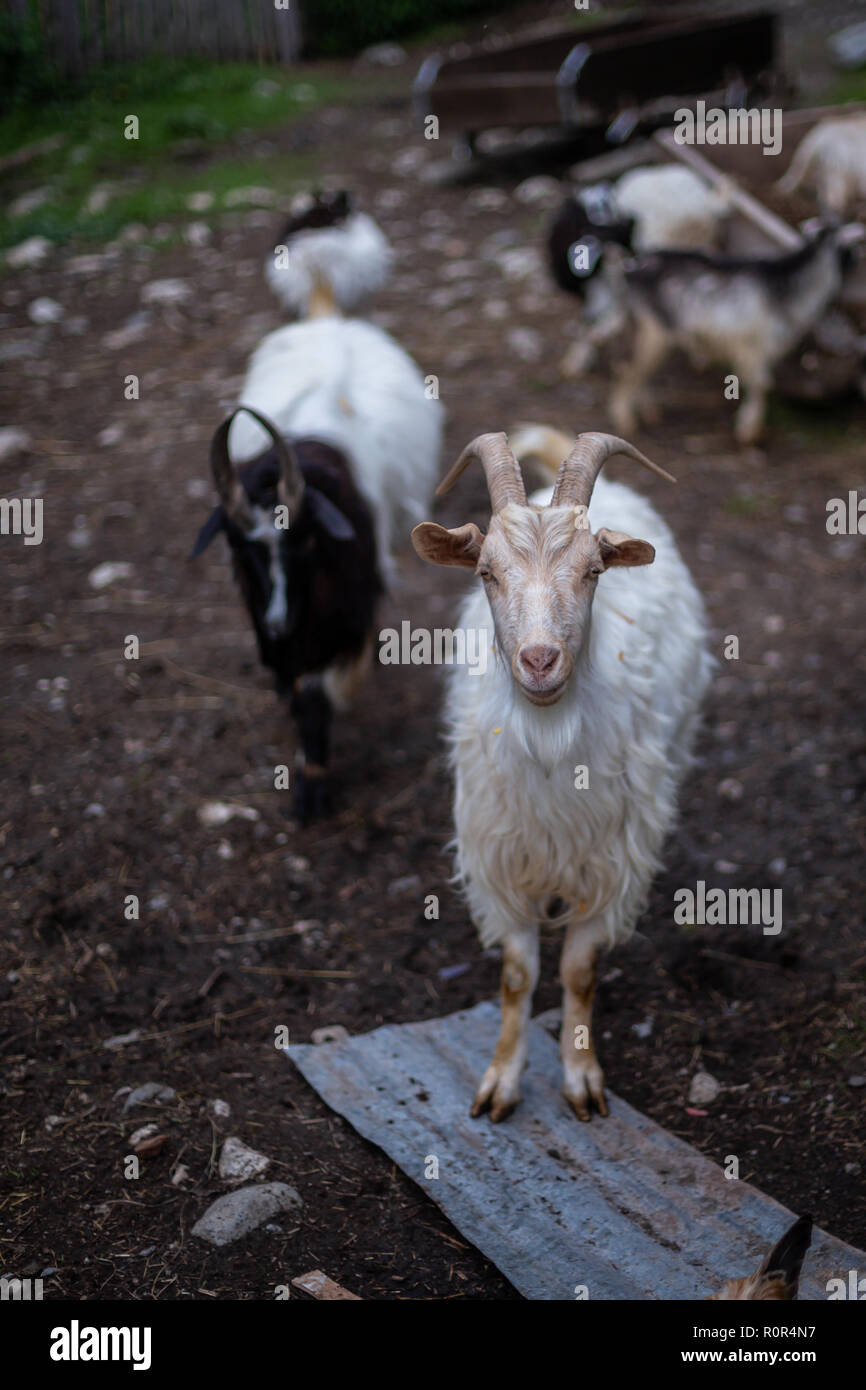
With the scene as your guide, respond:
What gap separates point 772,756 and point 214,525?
2135 mm

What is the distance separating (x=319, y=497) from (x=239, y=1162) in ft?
6.63

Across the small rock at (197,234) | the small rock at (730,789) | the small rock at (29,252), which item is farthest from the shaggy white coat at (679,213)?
the small rock at (29,252)

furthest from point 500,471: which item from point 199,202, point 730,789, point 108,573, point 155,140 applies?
point 155,140

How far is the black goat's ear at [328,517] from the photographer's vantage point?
3.77 metres

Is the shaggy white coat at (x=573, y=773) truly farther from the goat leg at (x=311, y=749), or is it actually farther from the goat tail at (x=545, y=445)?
the goat leg at (x=311, y=749)

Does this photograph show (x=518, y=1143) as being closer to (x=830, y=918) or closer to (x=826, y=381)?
(x=830, y=918)

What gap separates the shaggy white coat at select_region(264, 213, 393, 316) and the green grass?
4.80 m

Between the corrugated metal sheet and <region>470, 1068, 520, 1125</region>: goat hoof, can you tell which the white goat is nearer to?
the corrugated metal sheet

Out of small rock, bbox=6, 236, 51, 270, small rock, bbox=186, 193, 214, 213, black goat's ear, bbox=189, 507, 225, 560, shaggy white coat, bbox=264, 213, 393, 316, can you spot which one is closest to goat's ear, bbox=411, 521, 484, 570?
black goat's ear, bbox=189, 507, 225, 560

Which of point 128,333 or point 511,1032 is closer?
point 511,1032

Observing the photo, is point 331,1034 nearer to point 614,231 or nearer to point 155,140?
point 614,231

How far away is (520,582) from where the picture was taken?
95.0 inches

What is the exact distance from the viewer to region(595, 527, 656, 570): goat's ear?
2520 millimetres

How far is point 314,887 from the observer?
3.86m
